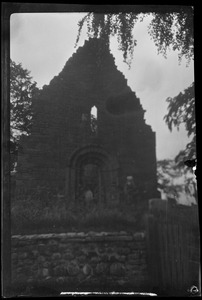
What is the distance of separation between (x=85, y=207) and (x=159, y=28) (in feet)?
14.7

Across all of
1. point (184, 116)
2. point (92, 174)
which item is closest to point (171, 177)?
point (184, 116)

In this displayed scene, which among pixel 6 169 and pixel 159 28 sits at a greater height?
pixel 159 28

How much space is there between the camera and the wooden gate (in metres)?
4.98

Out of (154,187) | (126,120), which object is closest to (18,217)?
(154,187)

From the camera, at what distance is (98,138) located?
8.03 meters

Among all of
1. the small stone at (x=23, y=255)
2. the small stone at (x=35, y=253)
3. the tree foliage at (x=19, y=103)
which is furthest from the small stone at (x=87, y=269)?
the tree foliage at (x=19, y=103)

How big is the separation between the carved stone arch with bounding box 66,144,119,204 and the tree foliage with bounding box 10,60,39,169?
116 inches

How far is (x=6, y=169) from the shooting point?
225 centimetres

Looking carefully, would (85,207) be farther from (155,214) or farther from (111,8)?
(111,8)

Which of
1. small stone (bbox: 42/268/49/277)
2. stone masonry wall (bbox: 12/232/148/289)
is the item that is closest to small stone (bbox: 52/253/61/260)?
stone masonry wall (bbox: 12/232/148/289)

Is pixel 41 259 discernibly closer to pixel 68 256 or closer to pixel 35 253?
pixel 35 253

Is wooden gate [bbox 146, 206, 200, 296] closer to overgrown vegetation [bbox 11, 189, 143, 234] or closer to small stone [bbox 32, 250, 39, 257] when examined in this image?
overgrown vegetation [bbox 11, 189, 143, 234]

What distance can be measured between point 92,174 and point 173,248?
4321mm

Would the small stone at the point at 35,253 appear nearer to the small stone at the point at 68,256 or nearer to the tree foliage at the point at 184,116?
the small stone at the point at 68,256
